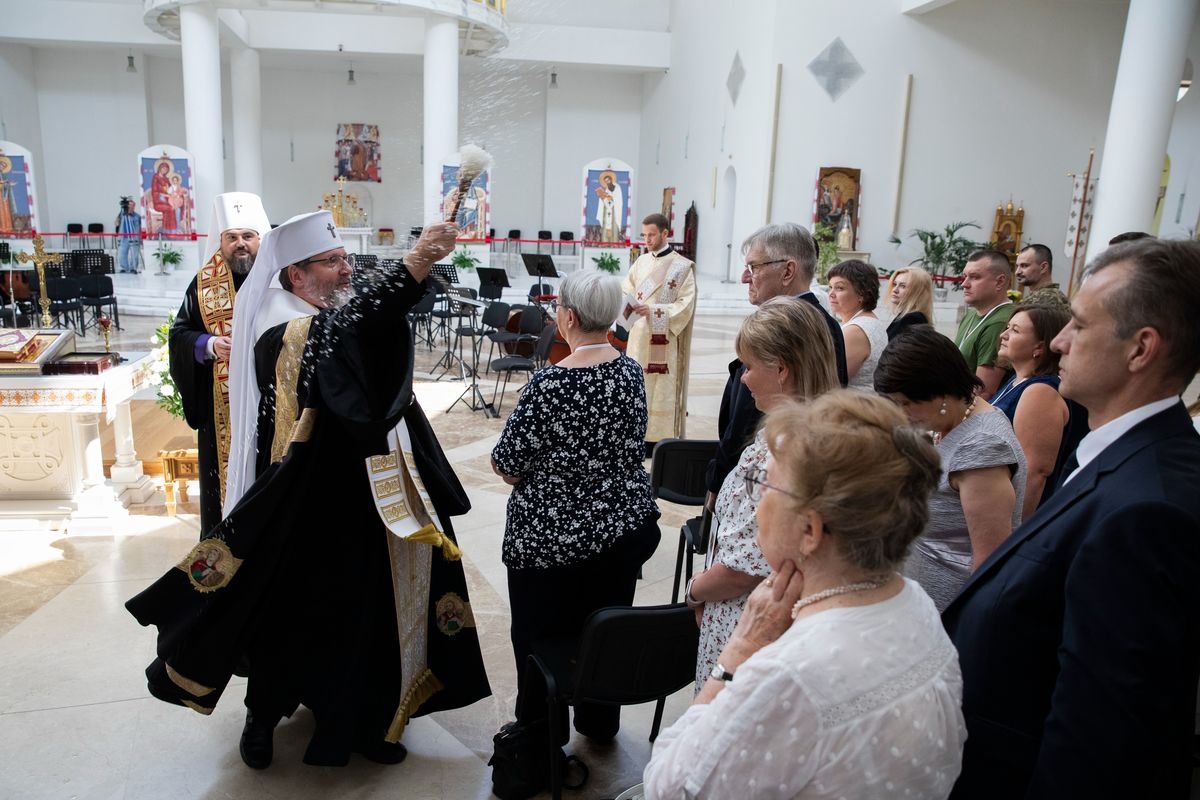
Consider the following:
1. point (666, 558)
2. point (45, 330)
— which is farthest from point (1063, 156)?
point (45, 330)

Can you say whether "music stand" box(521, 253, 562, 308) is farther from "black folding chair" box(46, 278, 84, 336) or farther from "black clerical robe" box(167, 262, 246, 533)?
"black clerical robe" box(167, 262, 246, 533)

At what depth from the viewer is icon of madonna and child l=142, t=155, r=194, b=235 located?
15.7 meters

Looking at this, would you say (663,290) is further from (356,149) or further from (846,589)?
(356,149)

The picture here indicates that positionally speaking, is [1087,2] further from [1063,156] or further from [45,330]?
[45,330]

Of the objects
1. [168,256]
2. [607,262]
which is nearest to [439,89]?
[607,262]

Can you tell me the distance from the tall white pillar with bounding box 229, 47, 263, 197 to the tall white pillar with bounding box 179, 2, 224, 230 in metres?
2.70

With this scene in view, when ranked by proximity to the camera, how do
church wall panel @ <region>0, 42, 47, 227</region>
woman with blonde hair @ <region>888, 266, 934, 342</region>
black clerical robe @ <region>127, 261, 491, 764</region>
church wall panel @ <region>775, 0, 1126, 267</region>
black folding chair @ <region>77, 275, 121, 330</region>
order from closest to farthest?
black clerical robe @ <region>127, 261, 491, 764</region> → woman with blonde hair @ <region>888, 266, 934, 342</region> → black folding chair @ <region>77, 275, 121, 330</region> → church wall panel @ <region>775, 0, 1126, 267</region> → church wall panel @ <region>0, 42, 47, 227</region>

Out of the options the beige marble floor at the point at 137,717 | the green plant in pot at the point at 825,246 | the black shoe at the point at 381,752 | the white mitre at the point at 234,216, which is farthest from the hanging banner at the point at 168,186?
the black shoe at the point at 381,752

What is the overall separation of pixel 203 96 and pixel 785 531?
1723 centimetres

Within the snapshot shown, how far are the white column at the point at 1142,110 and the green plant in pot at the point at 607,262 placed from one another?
7885 mm

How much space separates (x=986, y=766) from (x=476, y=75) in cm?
1985

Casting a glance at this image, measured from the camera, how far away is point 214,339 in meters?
3.30

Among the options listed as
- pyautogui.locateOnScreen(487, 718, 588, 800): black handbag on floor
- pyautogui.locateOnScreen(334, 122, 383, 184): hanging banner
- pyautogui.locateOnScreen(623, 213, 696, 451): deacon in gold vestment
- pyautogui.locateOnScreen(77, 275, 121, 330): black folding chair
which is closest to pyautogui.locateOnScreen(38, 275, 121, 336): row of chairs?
pyautogui.locateOnScreen(77, 275, 121, 330): black folding chair

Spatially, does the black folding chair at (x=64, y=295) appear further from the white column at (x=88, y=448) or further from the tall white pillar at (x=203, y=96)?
the white column at (x=88, y=448)
